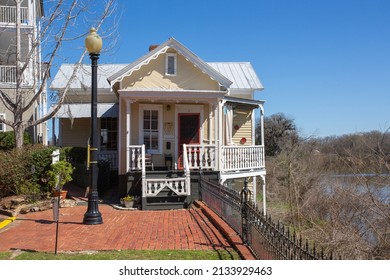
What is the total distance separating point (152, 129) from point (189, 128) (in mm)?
1461

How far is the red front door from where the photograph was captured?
51.6 ft

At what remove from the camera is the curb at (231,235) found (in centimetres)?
609

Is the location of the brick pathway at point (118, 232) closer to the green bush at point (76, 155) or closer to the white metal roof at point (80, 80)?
the green bush at point (76, 155)

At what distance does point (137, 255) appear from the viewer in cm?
641

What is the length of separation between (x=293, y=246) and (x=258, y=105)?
13864mm

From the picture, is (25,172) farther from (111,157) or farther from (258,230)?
(258,230)

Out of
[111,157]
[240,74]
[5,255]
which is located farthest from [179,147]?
[5,255]

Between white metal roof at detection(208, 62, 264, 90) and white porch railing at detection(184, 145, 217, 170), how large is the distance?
7247 mm

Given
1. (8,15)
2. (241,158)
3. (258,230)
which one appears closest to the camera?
(258,230)

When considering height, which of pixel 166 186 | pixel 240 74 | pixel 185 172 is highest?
pixel 240 74

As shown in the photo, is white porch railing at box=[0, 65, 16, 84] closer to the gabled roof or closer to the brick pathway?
the gabled roof

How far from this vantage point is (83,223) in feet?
30.4

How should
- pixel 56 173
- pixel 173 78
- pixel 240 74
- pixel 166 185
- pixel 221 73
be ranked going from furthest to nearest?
pixel 240 74 < pixel 221 73 < pixel 173 78 < pixel 166 185 < pixel 56 173
